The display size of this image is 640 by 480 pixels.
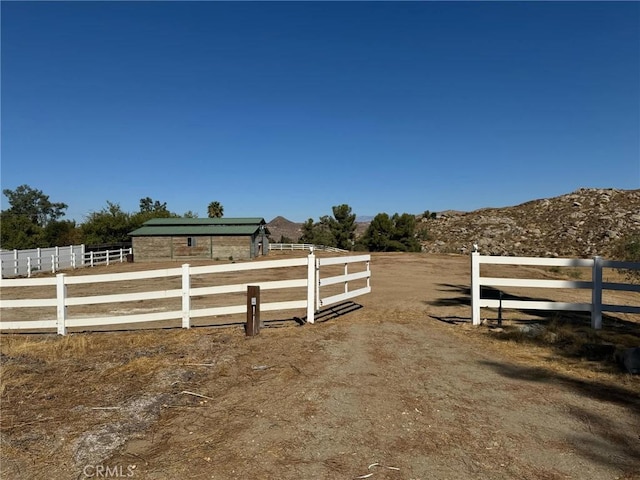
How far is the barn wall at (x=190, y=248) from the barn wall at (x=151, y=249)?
2.27 feet

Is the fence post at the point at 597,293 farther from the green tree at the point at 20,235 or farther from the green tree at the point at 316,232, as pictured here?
the green tree at the point at 20,235

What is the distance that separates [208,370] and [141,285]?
15.6 meters

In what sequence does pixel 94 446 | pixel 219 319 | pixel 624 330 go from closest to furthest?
pixel 94 446 < pixel 624 330 < pixel 219 319

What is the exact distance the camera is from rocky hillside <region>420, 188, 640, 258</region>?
165 ft

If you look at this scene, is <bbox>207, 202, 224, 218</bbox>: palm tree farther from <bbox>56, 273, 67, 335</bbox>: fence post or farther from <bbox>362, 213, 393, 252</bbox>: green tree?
<bbox>56, 273, 67, 335</bbox>: fence post

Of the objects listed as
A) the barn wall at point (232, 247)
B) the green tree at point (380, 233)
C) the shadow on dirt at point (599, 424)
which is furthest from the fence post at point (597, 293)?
the green tree at point (380, 233)

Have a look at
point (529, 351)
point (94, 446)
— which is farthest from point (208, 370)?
point (529, 351)

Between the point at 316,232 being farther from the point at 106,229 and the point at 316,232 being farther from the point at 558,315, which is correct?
the point at 558,315

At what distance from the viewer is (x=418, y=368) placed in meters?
6.18

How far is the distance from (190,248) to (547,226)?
5172 cm

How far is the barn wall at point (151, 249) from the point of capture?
42531mm

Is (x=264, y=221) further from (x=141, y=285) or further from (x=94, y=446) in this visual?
(x=94, y=446)

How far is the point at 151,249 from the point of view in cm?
4256

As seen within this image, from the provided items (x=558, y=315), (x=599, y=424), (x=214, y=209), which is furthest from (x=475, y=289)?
(x=214, y=209)
